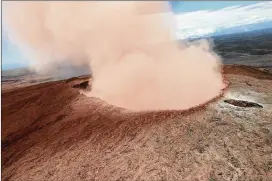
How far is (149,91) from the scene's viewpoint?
14.0 metres

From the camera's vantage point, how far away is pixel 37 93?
1541 centimetres

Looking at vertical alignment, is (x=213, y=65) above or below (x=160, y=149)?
above

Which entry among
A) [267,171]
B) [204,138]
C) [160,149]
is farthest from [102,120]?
[267,171]

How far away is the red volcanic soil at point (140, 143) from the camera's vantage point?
7.93m

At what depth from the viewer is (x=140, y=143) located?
29.7ft

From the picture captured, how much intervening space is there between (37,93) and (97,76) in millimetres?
3504

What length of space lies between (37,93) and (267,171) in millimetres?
11303

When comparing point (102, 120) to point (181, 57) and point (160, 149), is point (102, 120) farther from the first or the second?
point (181, 57)

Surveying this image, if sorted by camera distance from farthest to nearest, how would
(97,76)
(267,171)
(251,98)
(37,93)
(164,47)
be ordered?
1. (164,47)
2. (97,76)
3. (37,93)
4. (251,98)
5. (267,171)

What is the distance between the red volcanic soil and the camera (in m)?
7.93

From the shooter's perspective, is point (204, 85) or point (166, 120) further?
point (204, 85)

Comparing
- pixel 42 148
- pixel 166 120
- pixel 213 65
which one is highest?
pixel 213 65

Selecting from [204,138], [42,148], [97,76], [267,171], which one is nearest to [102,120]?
[42,148]

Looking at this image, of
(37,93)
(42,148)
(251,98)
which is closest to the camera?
(42,148)
